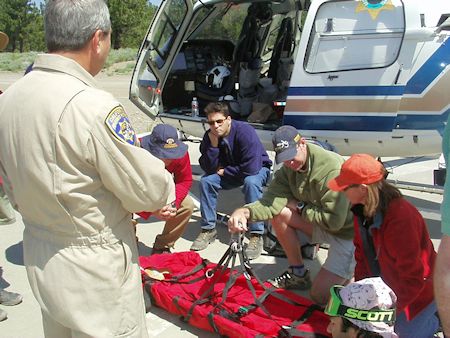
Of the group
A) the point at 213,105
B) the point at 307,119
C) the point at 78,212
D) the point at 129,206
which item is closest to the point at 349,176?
the point at 129,206

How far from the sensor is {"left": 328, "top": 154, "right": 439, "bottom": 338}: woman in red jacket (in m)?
2.62

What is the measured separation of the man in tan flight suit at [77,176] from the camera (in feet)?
5.67

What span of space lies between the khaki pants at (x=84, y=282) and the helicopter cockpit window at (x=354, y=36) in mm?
3752

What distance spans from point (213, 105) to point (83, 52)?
3.12 meters

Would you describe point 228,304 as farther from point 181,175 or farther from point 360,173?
point 181,175

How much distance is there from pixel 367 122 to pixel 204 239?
205cm

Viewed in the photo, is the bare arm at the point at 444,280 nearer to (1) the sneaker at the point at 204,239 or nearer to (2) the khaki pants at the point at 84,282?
(2) the khaki pants at the point at 84,282

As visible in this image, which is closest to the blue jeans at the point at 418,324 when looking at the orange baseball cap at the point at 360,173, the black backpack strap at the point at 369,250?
the black backpack strap at the point at 369,250

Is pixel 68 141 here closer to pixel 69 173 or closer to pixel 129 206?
pixel 69 173

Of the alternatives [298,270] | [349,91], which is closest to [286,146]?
[298,270]

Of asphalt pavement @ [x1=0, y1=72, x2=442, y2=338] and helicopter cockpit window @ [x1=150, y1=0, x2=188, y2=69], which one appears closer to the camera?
asphalt pavement @ [x1=0, y1=72, x2=442, y2=338]

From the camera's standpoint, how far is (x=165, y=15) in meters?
6.84

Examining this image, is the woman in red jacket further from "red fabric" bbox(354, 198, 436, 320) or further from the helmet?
the helmet

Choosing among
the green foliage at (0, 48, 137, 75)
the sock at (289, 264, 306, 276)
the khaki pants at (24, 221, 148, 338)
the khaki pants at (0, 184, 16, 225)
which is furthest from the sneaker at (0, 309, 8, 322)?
the green foliage at (0, 48, 137, 75)
